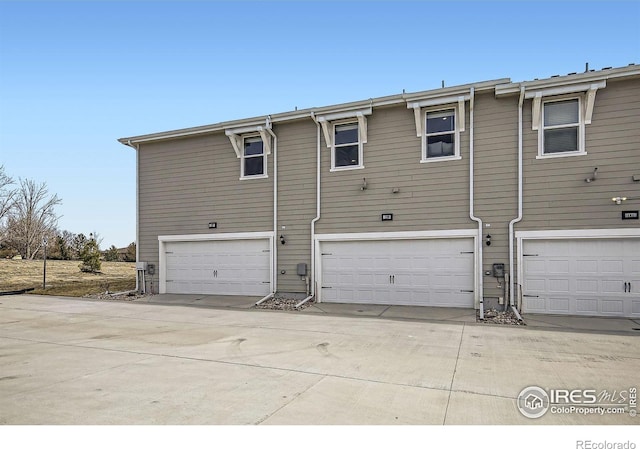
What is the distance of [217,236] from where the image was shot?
41.4ft

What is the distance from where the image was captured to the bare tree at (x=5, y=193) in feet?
89.4

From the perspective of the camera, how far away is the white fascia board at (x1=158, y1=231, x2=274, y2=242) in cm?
1205

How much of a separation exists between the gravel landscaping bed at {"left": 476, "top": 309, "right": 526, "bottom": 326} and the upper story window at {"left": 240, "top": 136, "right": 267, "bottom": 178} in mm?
7398

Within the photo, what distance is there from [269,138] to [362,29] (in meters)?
4.15

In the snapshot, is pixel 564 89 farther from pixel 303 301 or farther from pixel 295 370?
pixel 295 370

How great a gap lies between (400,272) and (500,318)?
2707 mm

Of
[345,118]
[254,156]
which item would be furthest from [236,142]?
[345,118]

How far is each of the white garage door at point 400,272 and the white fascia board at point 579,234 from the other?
4.38 ft

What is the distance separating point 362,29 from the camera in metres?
11.4

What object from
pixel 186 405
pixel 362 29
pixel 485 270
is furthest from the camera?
pixel 362 29

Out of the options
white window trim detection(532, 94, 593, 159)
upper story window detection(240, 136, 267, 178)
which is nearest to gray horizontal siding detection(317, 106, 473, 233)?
white window trim detection(532, 94, 593, 159)

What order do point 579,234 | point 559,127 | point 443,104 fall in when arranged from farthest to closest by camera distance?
point 443,104 < point 559,127 < point 579,234
